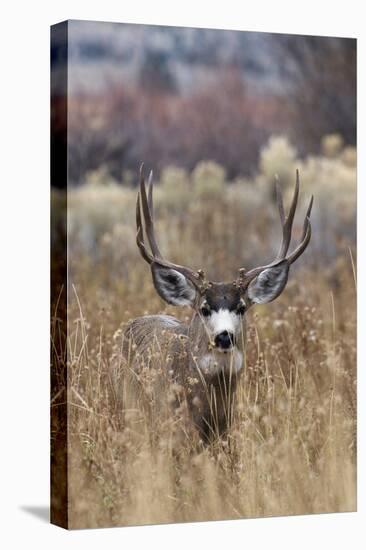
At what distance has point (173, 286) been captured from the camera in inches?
510

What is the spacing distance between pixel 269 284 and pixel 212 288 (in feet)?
2.02

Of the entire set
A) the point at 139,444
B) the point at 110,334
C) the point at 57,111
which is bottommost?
the point at 139,444

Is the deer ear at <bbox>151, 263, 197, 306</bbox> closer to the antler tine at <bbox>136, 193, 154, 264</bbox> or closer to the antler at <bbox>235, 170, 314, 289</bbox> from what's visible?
the antler tine at <bbox>136, 193, 154, 264</bbox>

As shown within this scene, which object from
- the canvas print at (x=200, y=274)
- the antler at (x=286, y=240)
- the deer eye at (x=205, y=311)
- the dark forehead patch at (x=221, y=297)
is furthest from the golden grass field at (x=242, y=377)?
the deer eye at (x=205, y=311)

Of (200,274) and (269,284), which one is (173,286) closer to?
(200,274)

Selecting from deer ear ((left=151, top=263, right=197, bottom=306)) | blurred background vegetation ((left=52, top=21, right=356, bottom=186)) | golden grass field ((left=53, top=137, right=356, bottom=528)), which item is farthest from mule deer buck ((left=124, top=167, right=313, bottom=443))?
blurred background vegetation ((left=52, top=21, right=356, bottom=186))

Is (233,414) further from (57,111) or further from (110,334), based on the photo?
(57,111)

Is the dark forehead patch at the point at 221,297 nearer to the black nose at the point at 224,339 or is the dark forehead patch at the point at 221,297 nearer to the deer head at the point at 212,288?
the deer head at the point at 212,288

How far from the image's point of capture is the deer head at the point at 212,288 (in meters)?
12.7

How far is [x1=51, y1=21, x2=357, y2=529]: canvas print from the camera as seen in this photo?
12570mm

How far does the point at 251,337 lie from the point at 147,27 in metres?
2.61

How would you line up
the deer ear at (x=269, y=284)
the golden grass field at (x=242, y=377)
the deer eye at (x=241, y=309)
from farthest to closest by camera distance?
1. the deer ear at (x=269, y=284)
2. the deer eye at (x=241, y=309)
3. the golden grass field at (x=242, y=377)

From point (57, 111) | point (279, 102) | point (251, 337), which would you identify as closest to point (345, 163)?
point (279, 102)

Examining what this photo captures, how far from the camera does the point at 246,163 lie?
13.5m
